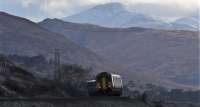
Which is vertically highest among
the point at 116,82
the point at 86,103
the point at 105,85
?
the point at 116,82

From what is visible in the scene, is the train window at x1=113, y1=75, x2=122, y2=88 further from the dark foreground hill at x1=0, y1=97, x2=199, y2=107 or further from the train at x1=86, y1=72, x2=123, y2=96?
the dark foreground hill at x1=0, y1=97, x2=199, y2=107

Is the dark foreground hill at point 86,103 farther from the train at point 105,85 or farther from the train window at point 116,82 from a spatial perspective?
the train window at point 116,82

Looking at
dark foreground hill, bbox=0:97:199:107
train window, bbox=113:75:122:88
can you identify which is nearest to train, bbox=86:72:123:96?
train window, bbox=113:75:122:88

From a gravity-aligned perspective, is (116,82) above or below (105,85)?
above

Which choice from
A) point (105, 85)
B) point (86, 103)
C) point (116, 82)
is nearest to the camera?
point (86, 103)

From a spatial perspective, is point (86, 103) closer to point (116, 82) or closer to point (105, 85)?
point (105, 85)

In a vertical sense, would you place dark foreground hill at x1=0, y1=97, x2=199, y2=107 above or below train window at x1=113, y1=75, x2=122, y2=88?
below

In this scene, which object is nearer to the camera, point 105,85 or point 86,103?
point 86,103

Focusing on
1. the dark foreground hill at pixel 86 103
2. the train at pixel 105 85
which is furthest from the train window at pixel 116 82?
the dark foreground hill at pixel 86 103

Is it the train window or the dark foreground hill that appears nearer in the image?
the dark foreground hill

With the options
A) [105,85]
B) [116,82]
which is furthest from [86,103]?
[116,82]

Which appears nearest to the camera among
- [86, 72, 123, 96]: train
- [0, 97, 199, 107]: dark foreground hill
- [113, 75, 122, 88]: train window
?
[0, 97, 199, 107]: dark foreground hill

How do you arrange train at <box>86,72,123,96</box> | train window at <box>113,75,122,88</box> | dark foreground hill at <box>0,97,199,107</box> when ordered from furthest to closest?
train window at <box>113,75,122,88</box>, train at <box>86,72,123,96</box>, dark foreground hill at <box>0,97,199,107</box>

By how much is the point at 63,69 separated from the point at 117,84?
266 feet
